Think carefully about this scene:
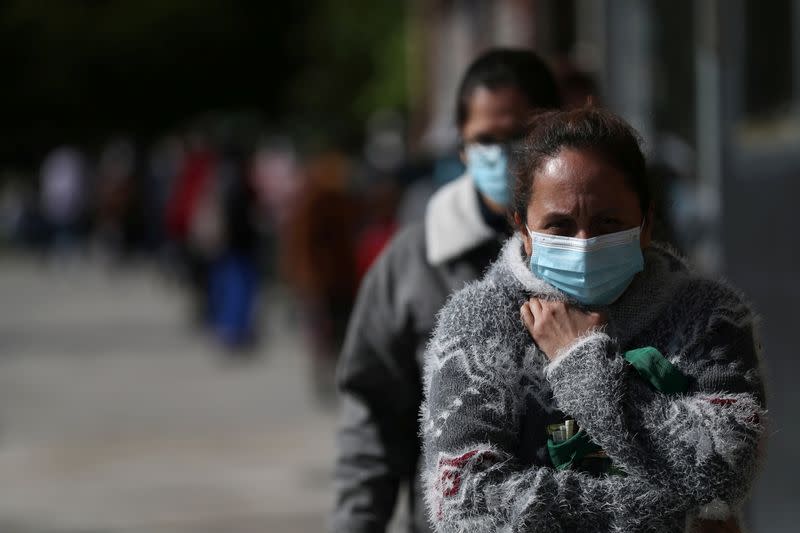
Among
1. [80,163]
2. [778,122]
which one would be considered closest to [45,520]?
[778,122]

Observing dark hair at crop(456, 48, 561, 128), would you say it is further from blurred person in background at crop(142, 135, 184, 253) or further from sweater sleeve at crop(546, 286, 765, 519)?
blurred person in background at crop(142, 135, 184, 253)

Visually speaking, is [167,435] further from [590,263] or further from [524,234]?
[590,263]

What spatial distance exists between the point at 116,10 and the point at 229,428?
36.4m

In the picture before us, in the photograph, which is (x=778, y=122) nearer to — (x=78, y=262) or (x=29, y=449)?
(x=29, y=449)

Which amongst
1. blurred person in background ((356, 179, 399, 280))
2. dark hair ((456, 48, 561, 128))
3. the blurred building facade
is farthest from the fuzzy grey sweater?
blurred person in background ((356, 179, 399, 280))

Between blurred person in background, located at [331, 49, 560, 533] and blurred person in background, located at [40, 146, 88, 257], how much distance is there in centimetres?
2087

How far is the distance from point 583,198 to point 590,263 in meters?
0.09

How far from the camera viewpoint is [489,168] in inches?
116

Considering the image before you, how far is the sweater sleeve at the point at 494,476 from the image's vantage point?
2.04 m

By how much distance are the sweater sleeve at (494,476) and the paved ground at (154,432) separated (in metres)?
4.77

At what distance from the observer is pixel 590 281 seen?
2121 millimetres

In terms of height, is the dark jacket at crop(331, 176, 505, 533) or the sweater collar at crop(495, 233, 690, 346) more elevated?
the sweater collar at crop(495, 233, 690, 346)

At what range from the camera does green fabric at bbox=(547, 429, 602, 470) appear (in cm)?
211

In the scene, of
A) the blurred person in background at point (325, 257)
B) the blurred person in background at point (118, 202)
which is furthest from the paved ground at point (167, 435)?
the blurred person in background at point (118, 202)
